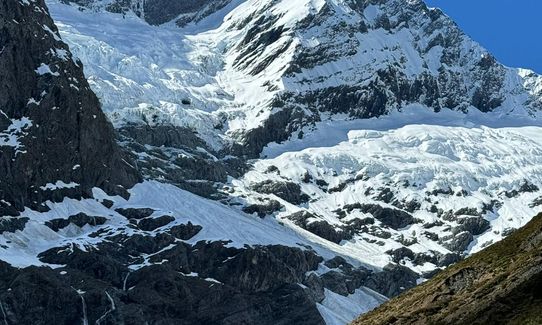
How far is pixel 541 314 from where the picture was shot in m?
63.4

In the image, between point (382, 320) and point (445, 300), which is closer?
point (445, 300)

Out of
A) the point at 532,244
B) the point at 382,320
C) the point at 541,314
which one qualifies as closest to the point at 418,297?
the point at 382,320

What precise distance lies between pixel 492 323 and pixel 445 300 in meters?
6.02

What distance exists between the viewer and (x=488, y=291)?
68.2m

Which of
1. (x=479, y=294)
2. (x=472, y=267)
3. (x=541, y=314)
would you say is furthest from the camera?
(x=472, y=267)

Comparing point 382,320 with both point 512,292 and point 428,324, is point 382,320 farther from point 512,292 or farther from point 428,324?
point 512,292

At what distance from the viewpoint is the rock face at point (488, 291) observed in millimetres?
65562

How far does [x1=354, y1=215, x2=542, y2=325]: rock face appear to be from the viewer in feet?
215

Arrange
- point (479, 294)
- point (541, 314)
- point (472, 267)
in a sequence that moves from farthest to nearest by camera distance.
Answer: point (472, 267) < point (479, 294) < point (541, 314)

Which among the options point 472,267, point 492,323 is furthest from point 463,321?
point 472,267

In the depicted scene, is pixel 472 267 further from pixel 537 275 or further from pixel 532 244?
pixel 537 275

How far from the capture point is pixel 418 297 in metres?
76.0

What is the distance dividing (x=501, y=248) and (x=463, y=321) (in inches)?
315

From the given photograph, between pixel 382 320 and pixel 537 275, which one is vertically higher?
pixel 537 275
